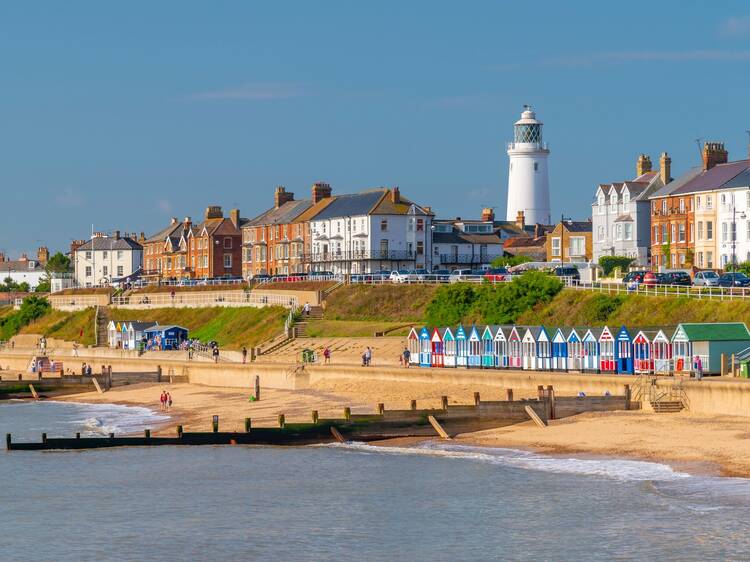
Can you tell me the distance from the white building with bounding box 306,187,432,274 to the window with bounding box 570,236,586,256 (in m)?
13.1

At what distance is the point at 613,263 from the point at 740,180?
40.7 feet

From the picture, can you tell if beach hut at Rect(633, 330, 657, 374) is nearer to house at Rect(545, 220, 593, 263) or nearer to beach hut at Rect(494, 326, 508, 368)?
beach hut at Rect(494, 326, 508, 368)

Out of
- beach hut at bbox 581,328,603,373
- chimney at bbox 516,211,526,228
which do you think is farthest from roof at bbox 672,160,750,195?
chimney at bbox 516,211,526,228

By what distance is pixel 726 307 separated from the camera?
7262 cm

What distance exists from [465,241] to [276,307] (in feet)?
107

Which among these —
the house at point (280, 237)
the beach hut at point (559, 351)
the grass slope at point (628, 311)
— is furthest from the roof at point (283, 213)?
the beach hut at point (559, 351)

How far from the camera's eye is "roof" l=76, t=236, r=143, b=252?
179 metres

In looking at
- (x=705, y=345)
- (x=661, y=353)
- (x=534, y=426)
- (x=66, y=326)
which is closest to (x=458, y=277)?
(x=661, y=353)

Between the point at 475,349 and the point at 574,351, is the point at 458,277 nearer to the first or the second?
the point at 475,349

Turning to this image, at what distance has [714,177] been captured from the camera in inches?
4176

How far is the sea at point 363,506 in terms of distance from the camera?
121ft

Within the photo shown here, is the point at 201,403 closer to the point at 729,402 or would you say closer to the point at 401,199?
the point at 729,402

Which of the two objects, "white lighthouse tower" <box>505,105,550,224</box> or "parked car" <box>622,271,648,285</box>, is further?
"white lighthouse tower" <box>505,105,550,224</box>

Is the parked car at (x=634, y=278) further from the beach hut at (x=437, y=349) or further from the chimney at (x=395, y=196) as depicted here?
the chimney at (x=395, y=196)
